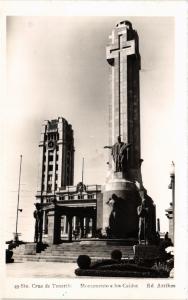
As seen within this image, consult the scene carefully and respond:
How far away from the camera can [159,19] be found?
15914 millimetres

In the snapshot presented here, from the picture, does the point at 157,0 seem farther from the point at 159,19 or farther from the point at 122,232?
the point at 122,232

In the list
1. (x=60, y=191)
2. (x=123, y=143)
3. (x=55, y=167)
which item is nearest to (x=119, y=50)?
(x=123, y=143)

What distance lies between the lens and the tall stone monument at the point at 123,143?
81.6 ft

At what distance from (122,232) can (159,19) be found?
13.1 metres

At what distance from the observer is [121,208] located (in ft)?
82.0

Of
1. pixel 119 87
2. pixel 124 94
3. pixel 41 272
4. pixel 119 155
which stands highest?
pixel 119 87

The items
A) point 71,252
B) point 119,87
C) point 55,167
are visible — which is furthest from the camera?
point 55,167

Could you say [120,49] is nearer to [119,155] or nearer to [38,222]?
[119,155]

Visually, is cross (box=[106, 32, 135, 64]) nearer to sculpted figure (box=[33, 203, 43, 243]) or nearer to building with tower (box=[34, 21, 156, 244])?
building with tower (box=[34, 21, 156, 244])

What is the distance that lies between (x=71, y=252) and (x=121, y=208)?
15.8 feet

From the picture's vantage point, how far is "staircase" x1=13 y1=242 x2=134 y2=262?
67.8ft

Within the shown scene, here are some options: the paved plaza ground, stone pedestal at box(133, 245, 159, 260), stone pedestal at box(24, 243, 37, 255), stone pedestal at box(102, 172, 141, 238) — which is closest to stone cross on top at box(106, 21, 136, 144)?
A: stone pedestal at box(102, 172, 141, 238)

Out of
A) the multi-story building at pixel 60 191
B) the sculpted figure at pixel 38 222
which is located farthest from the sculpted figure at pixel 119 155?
the sculpted figure at pixel 38 222

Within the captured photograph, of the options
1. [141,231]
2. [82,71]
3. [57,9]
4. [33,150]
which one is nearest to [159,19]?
[57,9]
